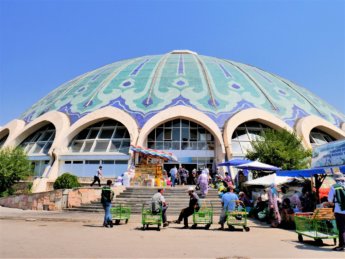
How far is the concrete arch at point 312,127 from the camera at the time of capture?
2581cm

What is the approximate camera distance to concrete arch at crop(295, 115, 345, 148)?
25812 millimetres

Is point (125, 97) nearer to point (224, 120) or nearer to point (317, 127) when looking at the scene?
point (224, 120)

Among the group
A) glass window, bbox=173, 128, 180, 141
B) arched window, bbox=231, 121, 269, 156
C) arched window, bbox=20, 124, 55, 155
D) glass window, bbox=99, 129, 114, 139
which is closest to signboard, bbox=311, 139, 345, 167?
arched window, bbox=231, 121, 269, 156

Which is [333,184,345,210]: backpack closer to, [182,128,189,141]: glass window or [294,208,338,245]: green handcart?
[294,208,338,245]: green handcart

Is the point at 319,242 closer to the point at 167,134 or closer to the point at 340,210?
the point at 340,210

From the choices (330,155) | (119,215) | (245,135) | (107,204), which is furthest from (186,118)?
(107,204)

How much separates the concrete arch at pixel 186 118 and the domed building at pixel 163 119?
73 mm

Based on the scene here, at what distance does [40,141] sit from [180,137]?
11.5 metres

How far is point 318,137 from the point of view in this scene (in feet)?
92.8

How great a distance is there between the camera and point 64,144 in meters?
26.3

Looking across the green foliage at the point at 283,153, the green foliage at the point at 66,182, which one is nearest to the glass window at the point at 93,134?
the green foliage at the point at 66,182

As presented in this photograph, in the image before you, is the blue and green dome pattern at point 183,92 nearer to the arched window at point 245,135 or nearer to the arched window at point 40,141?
the arched window at point 245,135

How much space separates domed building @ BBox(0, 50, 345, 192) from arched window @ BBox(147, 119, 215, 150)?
8cm

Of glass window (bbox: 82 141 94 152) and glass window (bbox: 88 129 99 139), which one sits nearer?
glass window (bbox: 82 141 94 152)
